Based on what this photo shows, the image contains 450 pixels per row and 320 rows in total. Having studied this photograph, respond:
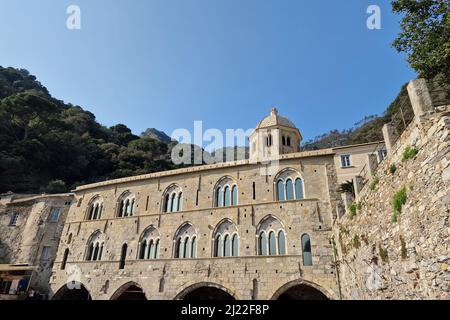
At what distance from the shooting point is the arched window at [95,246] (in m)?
22.5

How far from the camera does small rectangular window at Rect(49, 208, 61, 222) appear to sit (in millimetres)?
26172

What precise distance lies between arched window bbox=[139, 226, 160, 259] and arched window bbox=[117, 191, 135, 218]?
2.67 metres

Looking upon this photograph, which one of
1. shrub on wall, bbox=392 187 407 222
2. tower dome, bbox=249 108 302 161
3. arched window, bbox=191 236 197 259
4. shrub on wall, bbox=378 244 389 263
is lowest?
shrub on wall, bbox=378 244 389 263

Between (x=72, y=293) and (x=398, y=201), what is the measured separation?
2676 centimetres

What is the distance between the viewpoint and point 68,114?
61.8 meters

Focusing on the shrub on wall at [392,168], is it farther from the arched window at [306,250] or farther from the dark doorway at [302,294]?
the dark doorway at [302,294]

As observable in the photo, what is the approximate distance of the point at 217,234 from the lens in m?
19.2

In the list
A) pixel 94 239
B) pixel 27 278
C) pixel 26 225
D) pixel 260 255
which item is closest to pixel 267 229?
pixel 260 255

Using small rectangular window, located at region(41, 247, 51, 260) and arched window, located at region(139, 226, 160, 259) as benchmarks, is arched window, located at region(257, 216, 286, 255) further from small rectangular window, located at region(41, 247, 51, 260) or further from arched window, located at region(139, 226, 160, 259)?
small rectangular window, located at region(41, 247, 51, 260)

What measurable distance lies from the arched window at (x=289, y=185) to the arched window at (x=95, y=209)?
1604cm

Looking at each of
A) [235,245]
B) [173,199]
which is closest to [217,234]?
[235,245]

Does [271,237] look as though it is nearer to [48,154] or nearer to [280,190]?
[280,190]

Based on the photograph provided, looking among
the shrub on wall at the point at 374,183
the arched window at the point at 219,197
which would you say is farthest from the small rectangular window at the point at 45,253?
the shrub on wall at the point at 374,183

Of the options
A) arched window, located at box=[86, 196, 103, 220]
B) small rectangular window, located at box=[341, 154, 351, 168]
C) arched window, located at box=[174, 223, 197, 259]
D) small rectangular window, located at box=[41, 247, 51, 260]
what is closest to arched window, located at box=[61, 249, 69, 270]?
small rectangular window, located at box=[41, 247, 51, 260]
